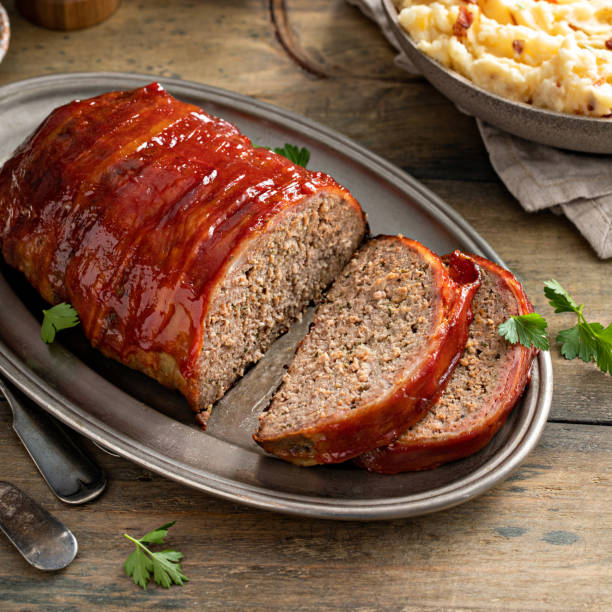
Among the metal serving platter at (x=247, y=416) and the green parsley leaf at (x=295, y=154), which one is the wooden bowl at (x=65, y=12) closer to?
the metal serving platter at (x=247, y=416)

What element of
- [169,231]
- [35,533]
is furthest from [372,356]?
[35,533]

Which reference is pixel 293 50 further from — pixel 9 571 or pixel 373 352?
pixel 9 571

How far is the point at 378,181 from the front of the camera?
4.43m

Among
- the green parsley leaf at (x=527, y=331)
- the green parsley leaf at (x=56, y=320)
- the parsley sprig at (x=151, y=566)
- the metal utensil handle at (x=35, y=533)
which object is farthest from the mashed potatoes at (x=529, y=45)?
the metal utensil handle at (x=35, y=533)

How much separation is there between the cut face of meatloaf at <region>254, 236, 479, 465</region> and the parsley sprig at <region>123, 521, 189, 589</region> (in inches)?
23.4

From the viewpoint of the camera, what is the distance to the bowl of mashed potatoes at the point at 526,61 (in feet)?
13.6

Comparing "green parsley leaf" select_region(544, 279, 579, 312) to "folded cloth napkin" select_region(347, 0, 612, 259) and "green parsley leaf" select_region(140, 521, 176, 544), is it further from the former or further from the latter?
"green parsley leaf" select_region(140, 521, 176, 544)

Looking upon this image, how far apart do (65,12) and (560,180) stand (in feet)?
12.0

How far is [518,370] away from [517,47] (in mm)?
1956

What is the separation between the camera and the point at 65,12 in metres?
5.55

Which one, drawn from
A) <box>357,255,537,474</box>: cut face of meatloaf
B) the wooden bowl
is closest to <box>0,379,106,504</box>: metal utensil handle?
<box>357,255,537,474</box>: cut face of meatloaf

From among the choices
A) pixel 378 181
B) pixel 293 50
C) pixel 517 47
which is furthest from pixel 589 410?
pixel 293 50

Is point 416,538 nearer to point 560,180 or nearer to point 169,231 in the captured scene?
point 169,231

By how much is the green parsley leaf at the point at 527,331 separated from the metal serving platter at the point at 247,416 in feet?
0.66
